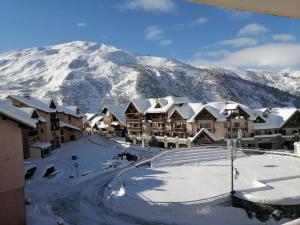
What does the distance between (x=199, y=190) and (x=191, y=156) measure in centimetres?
1418

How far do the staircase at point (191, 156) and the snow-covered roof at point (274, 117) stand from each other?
1034 cm

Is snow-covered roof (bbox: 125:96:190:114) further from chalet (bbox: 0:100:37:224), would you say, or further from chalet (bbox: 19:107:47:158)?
chalet (bbox: 0:100:37:224)

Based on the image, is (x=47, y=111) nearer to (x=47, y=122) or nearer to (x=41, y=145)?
(x=47, y=122)

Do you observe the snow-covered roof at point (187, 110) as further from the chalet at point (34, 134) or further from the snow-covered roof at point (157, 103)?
the chalet at point (34, 134)

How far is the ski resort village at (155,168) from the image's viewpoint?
73.2 feet

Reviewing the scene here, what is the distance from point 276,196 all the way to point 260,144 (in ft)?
89.3

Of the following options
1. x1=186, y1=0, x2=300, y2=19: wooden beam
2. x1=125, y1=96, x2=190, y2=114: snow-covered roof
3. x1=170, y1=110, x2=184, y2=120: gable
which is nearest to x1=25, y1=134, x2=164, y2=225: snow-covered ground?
x1=170, y1=110, x2=184, y2=120: gable

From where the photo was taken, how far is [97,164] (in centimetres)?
4275

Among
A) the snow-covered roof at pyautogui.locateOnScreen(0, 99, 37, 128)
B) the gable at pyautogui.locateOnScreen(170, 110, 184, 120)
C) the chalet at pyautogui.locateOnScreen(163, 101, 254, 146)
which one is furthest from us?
the gable at pyautogui.locateOnScreen(170, 110, 184, 120)

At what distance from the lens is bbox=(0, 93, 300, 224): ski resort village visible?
22.3m

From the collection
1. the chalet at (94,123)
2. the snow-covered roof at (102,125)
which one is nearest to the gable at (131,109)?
the snow-covered roof at (102,125)

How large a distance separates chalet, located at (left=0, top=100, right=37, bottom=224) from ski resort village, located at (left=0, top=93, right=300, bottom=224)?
47mm

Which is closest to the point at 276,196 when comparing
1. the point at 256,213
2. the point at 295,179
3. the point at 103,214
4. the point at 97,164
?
the point at 256,213

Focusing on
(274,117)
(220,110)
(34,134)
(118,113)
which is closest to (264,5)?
(34,134)
